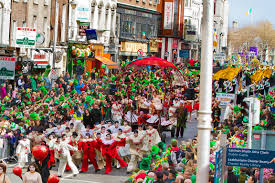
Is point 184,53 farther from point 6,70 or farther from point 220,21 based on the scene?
point 6,70

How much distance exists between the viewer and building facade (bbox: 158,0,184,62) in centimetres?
7700

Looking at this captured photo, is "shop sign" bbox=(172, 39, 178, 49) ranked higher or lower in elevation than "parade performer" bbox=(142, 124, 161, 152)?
higher

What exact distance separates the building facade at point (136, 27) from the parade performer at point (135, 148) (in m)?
33.4

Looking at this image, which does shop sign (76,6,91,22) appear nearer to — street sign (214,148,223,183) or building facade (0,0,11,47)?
building facade (0,0,11,47)

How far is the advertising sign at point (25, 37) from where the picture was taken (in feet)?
121

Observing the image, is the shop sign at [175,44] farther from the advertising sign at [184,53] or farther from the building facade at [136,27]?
the building facade at [136,27]

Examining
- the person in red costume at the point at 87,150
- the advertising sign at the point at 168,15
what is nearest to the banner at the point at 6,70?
the person in red costume at the point at 87,150

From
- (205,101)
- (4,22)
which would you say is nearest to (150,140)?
(205,101)

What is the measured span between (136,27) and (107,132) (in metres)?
43.7

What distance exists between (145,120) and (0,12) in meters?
13.9

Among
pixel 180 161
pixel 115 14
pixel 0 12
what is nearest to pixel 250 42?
pixel 115 14

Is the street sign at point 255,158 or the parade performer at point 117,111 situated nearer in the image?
the street sign at point 255,158

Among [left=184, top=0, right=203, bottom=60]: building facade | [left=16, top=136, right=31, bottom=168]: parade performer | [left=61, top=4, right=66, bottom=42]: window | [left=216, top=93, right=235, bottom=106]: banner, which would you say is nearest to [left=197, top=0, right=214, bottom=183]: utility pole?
[left=16, top=136, right=31, bottom=168]: parade performer

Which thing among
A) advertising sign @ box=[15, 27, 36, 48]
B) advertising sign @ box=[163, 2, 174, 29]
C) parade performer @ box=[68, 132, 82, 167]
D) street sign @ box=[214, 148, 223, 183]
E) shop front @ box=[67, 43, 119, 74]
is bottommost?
parade performer @ box=[68, 132, 82, 167]
